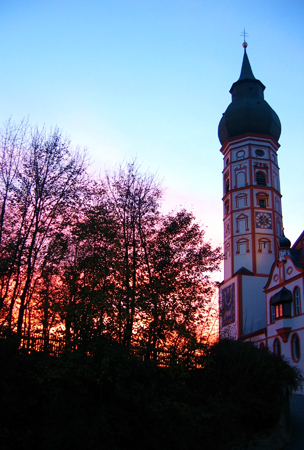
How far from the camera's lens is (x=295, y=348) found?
107 feet

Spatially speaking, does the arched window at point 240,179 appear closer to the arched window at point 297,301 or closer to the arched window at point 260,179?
the arched window at point 260,179

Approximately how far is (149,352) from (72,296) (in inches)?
113

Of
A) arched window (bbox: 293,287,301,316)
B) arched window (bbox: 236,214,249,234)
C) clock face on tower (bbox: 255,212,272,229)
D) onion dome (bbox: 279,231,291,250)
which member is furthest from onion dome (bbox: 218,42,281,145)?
arched window (bbox: 293,287,301,316)

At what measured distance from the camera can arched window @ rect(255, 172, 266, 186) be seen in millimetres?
48594

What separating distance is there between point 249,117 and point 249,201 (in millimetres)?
10131

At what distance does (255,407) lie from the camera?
15438 mm

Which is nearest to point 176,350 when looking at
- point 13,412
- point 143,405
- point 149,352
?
point 149,352

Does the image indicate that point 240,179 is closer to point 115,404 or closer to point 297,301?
point 297,301

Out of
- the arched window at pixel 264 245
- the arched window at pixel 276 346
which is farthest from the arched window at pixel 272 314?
the arched window at pixel 264 245

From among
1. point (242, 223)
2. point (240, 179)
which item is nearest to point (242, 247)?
point (242, 223)

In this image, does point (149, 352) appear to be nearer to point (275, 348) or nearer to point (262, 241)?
point (275, 348)

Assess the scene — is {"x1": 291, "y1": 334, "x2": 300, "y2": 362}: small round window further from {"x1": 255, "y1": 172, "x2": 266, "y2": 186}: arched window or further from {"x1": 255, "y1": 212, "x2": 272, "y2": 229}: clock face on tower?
{"x1": 255, "y1": 172, "x2": 266, "y2": 186}: arched window

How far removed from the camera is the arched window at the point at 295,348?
32188 millimetres

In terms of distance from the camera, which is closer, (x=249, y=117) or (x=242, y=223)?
(x=242, y=223)
